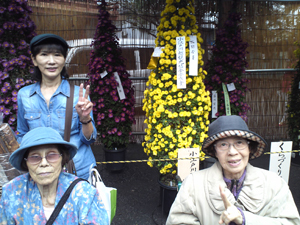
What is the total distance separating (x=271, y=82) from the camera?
5.87 meters

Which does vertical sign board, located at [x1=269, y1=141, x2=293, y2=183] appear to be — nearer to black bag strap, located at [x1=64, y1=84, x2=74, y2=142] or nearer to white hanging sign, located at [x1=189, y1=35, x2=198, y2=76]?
white hanging sign, located at [x1=189, y1=35, x2=198, y2=76]

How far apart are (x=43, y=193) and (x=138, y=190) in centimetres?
262

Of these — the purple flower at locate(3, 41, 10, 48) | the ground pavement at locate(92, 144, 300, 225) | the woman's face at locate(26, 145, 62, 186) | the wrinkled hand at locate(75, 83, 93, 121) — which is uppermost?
the purple flower at locate(3, 41, 10, 48)

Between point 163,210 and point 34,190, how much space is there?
2090mm

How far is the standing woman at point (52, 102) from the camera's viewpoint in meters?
1.92

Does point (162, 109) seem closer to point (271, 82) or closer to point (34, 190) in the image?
point (34, 190)

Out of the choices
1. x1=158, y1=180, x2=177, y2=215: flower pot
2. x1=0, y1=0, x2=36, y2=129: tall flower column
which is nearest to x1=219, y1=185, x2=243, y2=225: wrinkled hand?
x1=158, y1=180, x2=177, y2=215: flower pot

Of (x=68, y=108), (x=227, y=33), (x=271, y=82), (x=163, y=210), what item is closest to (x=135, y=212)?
(x=163, y=210)

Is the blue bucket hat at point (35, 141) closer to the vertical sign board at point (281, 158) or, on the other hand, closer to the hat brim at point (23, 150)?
the hat brim at point (23, 150)

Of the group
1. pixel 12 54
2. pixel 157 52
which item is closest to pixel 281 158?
pixel 157 52

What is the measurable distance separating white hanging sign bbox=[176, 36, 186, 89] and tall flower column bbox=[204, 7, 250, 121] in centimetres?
140

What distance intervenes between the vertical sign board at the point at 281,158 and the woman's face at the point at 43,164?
205cm

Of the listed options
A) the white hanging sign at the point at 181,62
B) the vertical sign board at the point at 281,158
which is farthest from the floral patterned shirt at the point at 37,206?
the vertical sign board at the point at 281,158

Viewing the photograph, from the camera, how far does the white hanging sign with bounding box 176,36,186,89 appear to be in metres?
2.92
